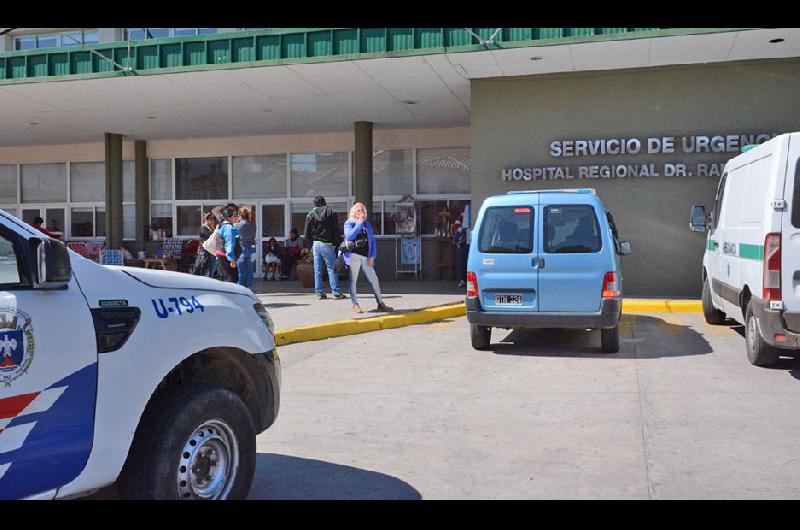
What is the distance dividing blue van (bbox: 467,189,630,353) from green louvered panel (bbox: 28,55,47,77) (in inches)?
418

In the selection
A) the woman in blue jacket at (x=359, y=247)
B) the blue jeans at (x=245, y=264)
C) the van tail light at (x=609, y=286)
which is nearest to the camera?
the van tail light at (x=609, y=286)

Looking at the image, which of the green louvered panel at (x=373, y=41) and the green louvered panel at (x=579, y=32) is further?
the green louvered panel at (x=373, y=41)

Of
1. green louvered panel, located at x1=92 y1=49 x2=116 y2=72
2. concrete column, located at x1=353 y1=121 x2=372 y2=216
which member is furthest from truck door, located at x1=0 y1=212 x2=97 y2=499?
concrete column, located at x1=353 y1=121 x2=372 y2=216

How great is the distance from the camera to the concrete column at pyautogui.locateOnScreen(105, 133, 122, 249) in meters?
21.8

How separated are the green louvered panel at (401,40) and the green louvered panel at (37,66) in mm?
7227

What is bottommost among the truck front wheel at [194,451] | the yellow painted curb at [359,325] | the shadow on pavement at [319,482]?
the shadow on pavement at [319,482]


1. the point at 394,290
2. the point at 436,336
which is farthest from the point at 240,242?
the point at 394,290

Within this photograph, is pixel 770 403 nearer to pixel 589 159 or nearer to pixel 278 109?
pixel 589 159

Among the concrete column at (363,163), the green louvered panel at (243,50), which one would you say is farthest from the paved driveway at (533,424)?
the concrete column at (363,163)

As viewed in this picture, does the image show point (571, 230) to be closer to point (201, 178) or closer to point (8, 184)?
point (201, 178)

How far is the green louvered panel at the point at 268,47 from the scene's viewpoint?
45.9 feet

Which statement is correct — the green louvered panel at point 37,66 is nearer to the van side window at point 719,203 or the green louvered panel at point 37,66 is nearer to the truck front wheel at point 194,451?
the van side window at point 719,203

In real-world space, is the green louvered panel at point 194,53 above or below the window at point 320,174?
above
